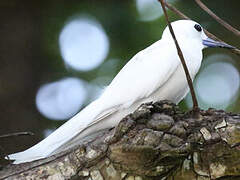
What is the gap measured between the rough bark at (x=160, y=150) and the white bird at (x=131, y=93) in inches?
13.2

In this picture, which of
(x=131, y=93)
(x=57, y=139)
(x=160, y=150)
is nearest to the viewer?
(x=160, y=150)

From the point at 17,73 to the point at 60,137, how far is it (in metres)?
1.19

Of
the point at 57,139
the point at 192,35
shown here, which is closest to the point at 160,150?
the point at 57,139

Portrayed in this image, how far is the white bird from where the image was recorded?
2475 millimetres

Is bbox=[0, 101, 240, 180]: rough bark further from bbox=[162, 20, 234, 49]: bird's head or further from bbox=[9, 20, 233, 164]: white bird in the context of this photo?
bbox=[162, 20, 234, 49]: bird's head

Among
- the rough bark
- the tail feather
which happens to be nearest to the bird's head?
the tail feather

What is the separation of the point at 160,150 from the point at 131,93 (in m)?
0.74

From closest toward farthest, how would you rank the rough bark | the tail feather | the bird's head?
the rough bark
the tail feather
the bird's head

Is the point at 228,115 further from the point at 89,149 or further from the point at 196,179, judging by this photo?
the point at 89,149

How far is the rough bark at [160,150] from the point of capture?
197 centimetres

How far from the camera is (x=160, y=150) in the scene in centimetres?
194

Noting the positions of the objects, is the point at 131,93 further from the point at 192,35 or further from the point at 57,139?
the point at 192,35

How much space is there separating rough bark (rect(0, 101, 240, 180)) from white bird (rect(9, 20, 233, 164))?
1.10ft

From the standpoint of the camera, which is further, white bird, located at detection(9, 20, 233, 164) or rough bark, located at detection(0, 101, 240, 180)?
white bird, located at detection(9, 20, 233, 164)
